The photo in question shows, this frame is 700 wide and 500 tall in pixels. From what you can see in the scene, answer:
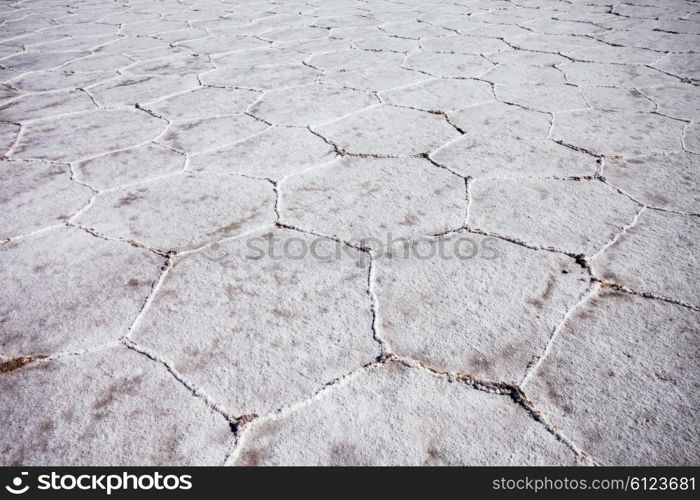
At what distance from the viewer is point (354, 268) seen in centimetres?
118

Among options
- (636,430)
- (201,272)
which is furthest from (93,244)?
(636,430)

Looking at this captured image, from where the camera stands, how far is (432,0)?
429 centimetres

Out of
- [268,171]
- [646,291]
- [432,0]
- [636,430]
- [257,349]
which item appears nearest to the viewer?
[636,430]

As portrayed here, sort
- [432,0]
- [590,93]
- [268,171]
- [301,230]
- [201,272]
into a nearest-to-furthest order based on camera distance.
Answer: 1. [201,272]
2. [301,230]
3. [268,171]
4. [590,93]
5. [432,0]

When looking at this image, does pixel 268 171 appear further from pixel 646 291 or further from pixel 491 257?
pixel 646 291

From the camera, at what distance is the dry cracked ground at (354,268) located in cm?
82

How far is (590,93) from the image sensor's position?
2127 millimetres

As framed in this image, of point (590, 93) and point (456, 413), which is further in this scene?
point (590, 93)

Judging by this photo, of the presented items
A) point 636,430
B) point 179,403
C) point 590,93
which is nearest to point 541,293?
point 636,430

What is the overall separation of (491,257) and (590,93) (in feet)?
4.64

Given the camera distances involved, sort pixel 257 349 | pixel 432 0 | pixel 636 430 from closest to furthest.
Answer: pixel 636 430 < pixel 257 349 < pixel 432 0

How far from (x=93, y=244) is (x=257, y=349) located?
64 centimetres

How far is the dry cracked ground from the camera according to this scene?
82 cm

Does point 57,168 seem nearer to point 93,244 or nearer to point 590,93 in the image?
point 93,244
